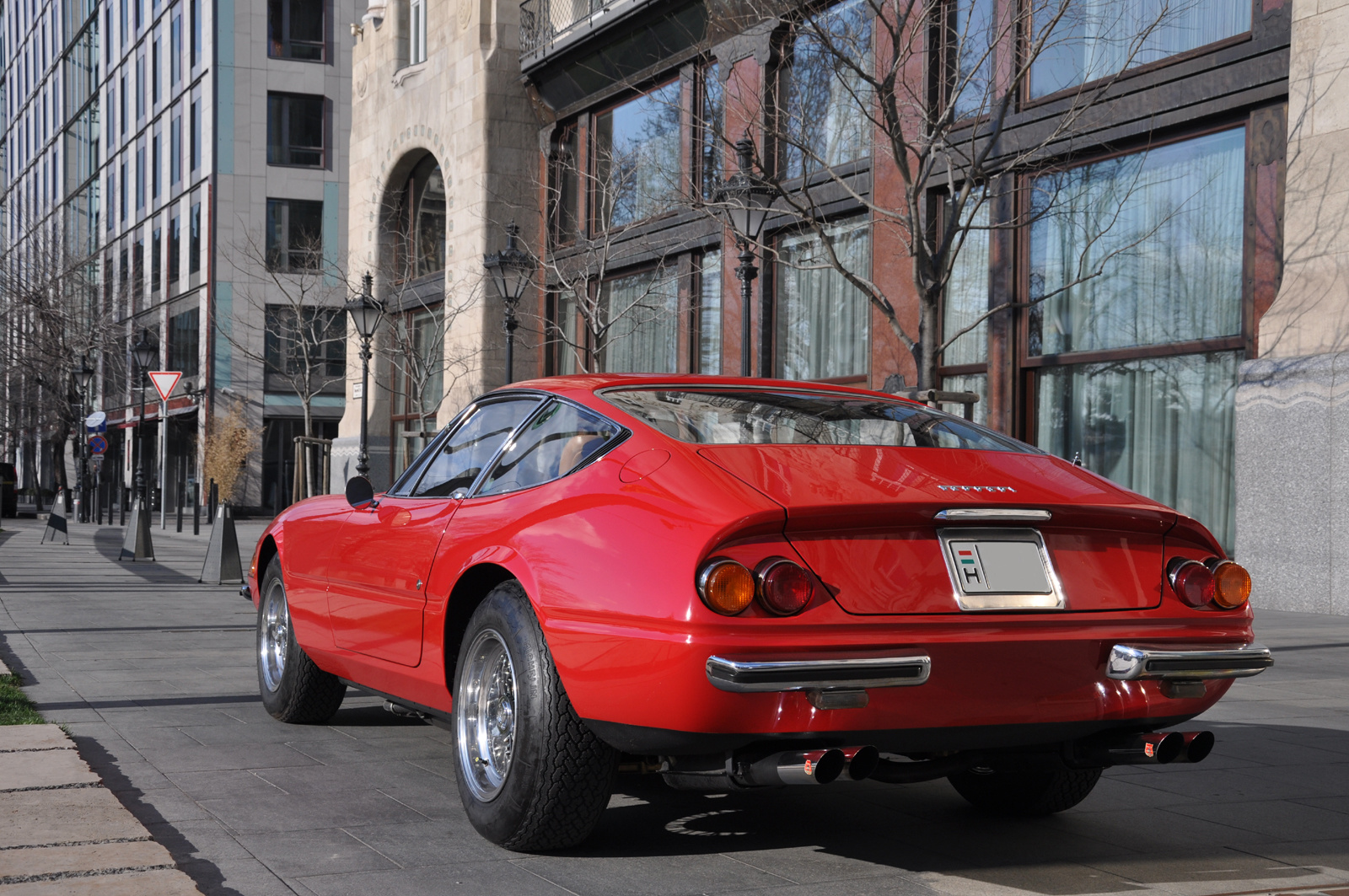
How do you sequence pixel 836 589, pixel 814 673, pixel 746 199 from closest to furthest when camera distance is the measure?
1. pixel 814 673
2. pixel 836 589
3. pixel 746 199

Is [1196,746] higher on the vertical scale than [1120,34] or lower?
lower

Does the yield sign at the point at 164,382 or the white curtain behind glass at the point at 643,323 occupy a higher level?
the white curtain behind glass at the point at 643,323

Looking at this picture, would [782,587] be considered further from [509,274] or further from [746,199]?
[509,274]

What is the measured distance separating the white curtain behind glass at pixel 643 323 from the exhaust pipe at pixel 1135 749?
Result: 1849cm

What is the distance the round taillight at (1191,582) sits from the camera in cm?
420

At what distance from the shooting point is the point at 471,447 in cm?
542

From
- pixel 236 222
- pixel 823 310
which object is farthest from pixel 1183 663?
pixel 236 222

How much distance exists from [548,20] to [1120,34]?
1353 centimetres

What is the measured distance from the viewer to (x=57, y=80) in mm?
70562

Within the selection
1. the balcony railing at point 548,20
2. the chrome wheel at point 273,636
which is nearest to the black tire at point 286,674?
the chrome wheel at point 273,636

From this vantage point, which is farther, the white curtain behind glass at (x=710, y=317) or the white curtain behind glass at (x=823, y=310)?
the white curtain behind glass at (x=710, y=317)

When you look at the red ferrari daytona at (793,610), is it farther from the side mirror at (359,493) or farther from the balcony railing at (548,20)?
the balcony railing at (548,20)

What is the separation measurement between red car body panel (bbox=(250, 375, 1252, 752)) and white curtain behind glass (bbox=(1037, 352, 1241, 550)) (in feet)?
35.7

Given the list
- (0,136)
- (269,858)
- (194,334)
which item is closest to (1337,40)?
(269,858)
